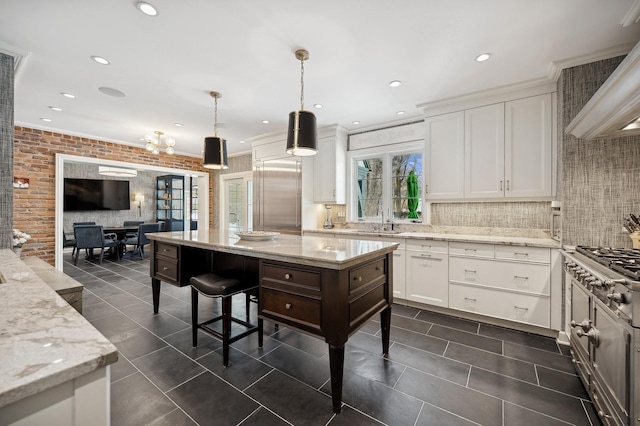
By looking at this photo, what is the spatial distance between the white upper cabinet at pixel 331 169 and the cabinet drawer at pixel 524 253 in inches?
89.7

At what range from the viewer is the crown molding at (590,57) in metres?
2.25

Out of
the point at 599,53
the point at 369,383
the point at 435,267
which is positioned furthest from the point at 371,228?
the point at 599,53

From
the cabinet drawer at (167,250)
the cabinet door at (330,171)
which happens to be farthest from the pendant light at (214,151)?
the cabinet door at (330,171)

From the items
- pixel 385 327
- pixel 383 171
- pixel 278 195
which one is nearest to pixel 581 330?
pixel 385 327

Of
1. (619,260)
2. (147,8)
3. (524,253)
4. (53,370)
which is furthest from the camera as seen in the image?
(524,253)

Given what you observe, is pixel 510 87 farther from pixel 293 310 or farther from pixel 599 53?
pixel 293 310

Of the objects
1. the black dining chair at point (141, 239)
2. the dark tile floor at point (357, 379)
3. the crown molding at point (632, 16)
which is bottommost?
the dark tile floor at point (357, 379)

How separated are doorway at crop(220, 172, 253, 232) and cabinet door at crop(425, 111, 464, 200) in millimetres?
4113

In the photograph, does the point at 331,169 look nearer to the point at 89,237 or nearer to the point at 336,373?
the point at 336,373

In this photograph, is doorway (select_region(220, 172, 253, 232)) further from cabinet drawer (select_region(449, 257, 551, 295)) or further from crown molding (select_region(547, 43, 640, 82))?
crown molding (select_region(547, 43, 640, 82))

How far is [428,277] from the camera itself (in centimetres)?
323

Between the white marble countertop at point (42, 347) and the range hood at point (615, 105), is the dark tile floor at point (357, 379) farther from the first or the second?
the range hood at point (615, 105)

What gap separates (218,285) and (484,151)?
3066 mm

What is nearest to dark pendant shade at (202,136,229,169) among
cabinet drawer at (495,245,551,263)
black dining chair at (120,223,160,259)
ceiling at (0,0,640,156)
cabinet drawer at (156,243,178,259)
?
ceiling at (0,0,640,156)
